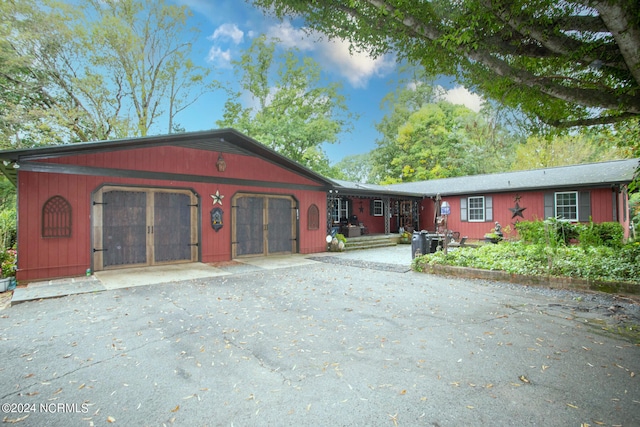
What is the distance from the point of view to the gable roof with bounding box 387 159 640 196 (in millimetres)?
12000

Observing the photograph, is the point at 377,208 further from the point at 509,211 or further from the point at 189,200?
the point at 189,200

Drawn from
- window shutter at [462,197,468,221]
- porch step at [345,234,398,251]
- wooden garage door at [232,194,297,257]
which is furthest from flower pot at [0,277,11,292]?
window shutter at [462,197,468,221]

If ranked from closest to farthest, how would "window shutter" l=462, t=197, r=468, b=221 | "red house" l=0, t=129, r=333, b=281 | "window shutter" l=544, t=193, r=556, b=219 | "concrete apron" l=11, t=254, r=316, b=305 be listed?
"concrete apron" l=11, t=254, r=316, b=305 → "red house" l=0, t=129, r=333, b=281 → "window shutter" l=544, t=193, r=556, b=219 → "window shutter" l=462, t=197, r=468, b=221

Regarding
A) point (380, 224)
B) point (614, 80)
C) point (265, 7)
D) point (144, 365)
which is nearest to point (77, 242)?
point (144, 365)

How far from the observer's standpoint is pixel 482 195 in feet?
51.1

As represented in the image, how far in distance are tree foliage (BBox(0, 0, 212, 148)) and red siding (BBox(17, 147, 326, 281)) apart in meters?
11.1

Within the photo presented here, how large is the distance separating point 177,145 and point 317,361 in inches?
307

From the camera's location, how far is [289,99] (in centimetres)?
2444

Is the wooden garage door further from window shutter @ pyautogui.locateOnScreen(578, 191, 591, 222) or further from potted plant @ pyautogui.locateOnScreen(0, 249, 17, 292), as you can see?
window shutter @ pyautogui.locateOnScreen(578, 191, 591, 222)

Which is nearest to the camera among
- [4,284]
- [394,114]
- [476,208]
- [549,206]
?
[4,284]

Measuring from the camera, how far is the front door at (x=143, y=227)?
753 cm

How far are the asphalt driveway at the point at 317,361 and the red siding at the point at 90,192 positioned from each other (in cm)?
217

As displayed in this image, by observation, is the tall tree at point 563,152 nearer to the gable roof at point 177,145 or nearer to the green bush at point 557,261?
the green bush at point 557,261

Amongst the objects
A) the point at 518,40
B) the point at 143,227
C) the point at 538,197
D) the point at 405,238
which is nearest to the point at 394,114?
the point at 405,238
